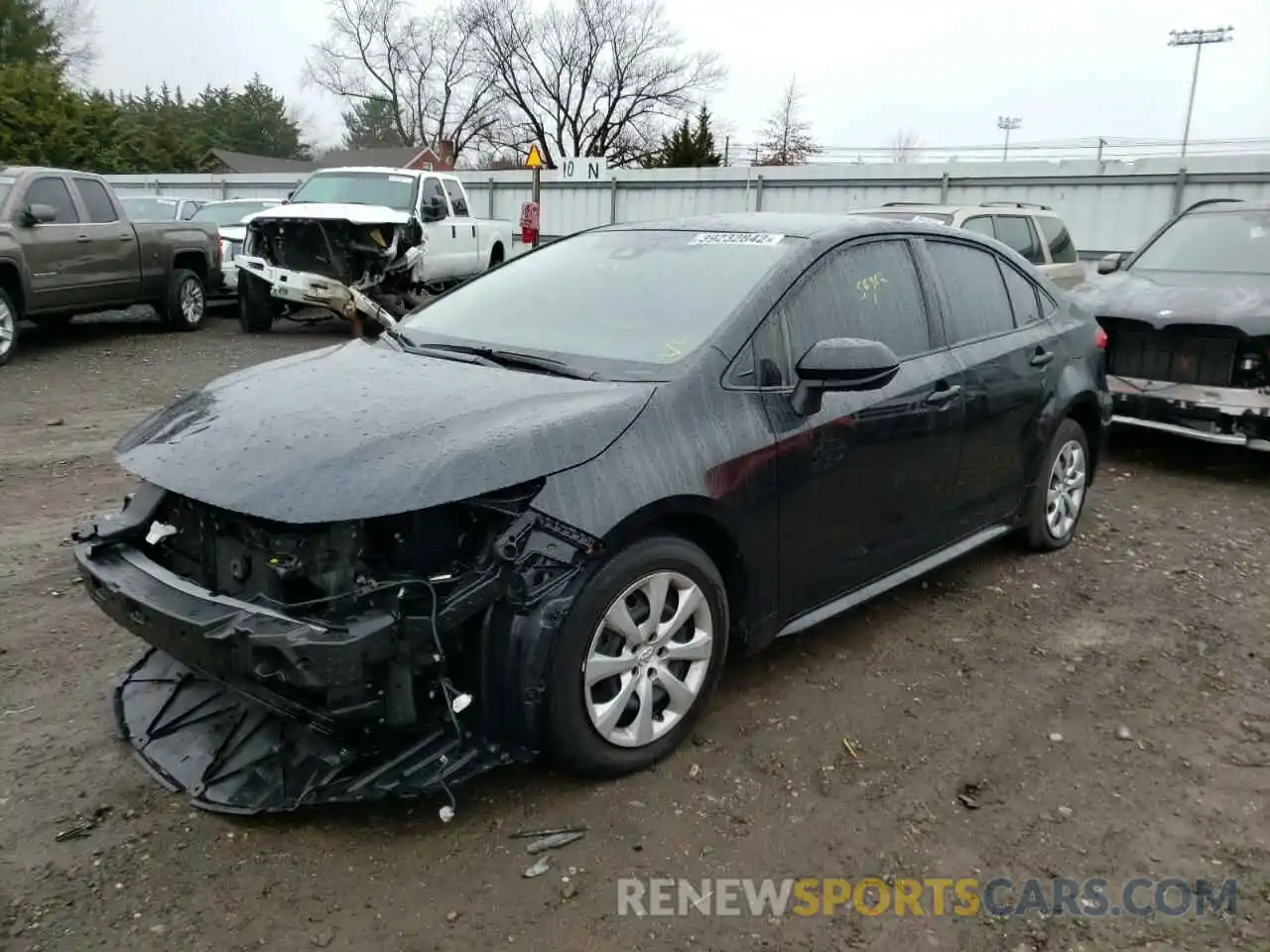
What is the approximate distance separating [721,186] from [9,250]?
11554mm

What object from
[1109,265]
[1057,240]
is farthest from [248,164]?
[1109,265]

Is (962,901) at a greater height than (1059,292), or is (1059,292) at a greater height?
(1059,292)

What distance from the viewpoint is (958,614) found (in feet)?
14.8

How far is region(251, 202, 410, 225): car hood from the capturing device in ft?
37.7

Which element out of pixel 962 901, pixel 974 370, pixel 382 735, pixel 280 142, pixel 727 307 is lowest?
pixel 962 901

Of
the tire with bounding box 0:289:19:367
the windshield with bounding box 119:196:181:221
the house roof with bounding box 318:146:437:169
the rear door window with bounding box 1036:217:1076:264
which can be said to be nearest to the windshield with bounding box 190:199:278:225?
the windshield with bounding box 119:196:181:221

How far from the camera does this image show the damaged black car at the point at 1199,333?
21.3 ft

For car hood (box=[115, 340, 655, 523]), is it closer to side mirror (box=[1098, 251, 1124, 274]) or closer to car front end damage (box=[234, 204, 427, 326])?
side mirror (box=[1098, 251, 1124, 274])

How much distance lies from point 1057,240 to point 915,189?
590 cm

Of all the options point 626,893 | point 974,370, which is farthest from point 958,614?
point 626,893

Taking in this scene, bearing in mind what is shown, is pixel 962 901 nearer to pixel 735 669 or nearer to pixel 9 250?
pixel 735 669

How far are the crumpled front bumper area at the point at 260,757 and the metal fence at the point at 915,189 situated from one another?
14137mm

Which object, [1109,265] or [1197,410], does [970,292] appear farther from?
[1109,265]

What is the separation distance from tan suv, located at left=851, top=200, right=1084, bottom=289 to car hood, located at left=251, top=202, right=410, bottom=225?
18.1 feet
